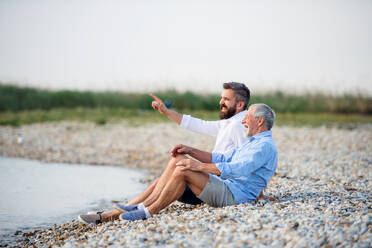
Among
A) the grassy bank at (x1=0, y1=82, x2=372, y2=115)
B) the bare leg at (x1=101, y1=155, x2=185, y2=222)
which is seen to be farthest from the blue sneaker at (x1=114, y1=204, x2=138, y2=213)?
the grassy bank at (x1=0, y1=82, x2=372, y2=115)

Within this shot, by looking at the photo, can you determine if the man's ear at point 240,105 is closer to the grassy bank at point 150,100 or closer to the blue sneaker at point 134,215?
the blue sneaker at point 134,215

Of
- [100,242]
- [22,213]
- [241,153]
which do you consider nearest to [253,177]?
[241,153]

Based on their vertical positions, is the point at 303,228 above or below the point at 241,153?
below

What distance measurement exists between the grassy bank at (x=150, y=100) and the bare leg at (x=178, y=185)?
49.6ft

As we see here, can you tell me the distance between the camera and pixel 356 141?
11898 millimetres

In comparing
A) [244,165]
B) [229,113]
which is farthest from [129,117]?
[244,165]

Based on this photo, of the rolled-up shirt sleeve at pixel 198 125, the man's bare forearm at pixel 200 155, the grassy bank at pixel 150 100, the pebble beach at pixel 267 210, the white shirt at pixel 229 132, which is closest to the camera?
the pebble beach at pixel 267 210

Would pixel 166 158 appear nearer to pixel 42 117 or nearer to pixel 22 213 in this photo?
pixel 22 213

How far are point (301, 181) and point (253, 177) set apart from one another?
267cm

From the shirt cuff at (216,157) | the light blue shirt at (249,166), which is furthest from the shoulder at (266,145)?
the shirt cuff at (216,157)

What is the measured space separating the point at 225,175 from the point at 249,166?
28 cm

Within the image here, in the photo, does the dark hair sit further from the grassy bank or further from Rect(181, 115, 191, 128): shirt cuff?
the grassy bank

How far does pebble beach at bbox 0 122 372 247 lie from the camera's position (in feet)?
11.3

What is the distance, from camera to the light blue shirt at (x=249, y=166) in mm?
4016
